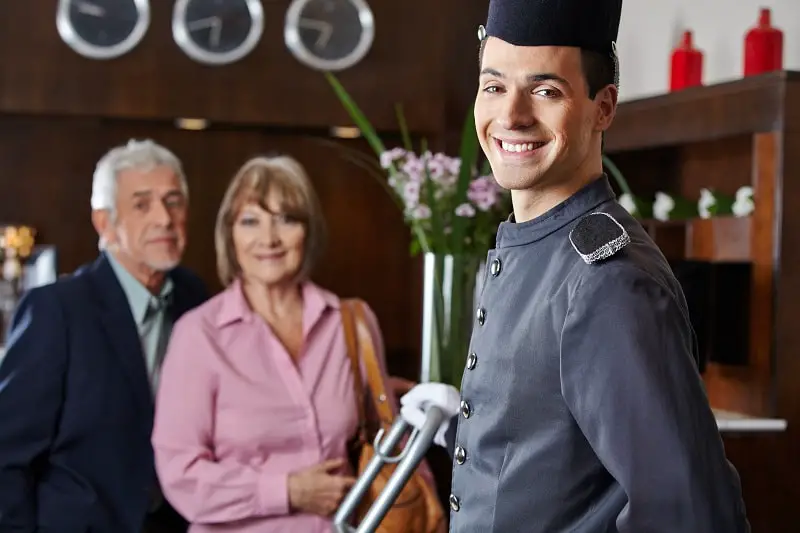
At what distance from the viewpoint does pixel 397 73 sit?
5008mm

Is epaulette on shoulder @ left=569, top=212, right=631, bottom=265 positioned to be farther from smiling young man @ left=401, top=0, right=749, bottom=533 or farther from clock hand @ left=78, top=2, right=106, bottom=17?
clock hand @ left=78, top=2, right=106, bottom=17

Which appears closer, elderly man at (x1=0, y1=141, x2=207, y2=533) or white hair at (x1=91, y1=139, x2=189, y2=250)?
elderly man at (x1=0, y1=141, x2=207, y2=533)

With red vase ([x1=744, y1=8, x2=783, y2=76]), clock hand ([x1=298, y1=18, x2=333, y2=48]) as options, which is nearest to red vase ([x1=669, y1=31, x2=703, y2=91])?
red vase ([x1=744, y1=8, x2=783, y2=76])

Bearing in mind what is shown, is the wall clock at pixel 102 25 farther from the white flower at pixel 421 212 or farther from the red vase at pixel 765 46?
the red vase at pixel 765 46

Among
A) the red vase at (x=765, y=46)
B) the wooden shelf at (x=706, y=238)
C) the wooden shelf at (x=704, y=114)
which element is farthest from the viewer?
the red vase at (x=765, y=46)

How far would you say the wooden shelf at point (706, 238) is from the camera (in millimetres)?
Answer: 3137

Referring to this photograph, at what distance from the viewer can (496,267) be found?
4.20 feet

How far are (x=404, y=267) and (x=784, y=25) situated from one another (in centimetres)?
233

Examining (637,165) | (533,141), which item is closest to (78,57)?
(637,165)

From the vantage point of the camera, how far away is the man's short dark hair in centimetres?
115

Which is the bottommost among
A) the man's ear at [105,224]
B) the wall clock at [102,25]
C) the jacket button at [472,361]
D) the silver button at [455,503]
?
the silver button at [455,503]

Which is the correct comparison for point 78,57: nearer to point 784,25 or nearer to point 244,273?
point 244,273

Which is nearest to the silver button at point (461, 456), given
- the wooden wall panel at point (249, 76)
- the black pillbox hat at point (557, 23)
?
the black pillbox hat at point (557, 23)

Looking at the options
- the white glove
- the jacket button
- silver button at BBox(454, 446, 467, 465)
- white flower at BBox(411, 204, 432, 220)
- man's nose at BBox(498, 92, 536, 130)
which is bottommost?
the white glove
